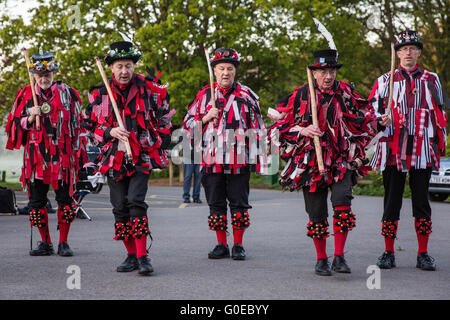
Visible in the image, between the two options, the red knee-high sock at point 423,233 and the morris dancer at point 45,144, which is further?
the morris dancer at point 45,144

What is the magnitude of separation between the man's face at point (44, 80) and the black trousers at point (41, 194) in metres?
0.95

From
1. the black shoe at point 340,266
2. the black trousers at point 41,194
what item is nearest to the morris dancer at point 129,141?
the black trousers at point 41,194

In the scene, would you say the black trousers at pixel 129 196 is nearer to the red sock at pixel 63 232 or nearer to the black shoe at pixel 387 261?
the red sock at pixel 63 232

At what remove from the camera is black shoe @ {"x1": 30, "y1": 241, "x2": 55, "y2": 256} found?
698cm

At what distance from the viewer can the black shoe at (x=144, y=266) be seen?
566 cm

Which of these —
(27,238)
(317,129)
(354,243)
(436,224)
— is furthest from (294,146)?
(436,224)

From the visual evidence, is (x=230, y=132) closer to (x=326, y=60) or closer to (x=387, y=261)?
(x=326, y=60)

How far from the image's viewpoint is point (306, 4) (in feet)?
93.9

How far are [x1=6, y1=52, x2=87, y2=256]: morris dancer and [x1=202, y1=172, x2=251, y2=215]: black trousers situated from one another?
1419 millimetres

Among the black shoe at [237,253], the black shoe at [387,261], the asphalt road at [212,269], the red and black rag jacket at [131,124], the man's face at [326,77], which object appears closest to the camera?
the asphalt road at [212,269]

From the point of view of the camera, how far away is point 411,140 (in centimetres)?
625
